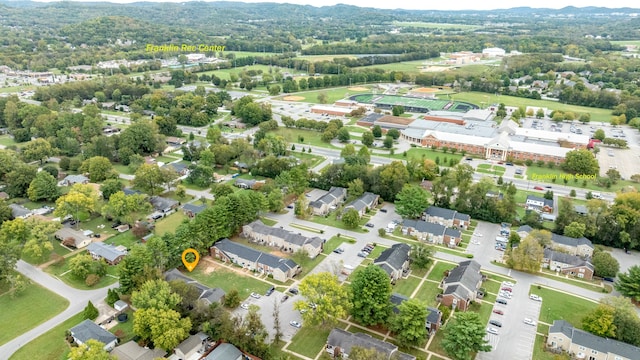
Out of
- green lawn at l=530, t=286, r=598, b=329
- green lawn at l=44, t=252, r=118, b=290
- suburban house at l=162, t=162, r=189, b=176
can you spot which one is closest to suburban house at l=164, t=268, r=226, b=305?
green lawn at l=44, t=252, r=118, b=290

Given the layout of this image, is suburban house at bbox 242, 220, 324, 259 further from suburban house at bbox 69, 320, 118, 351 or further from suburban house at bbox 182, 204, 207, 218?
suburban house at bbox 69, 320, 118, 351

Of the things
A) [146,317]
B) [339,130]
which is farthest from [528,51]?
[146,317]

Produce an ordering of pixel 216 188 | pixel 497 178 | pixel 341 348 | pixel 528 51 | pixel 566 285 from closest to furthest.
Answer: pixel 341 348 < pixel 566 285 < pixel 216 188 < pixel 497 178 < pixel 528 51

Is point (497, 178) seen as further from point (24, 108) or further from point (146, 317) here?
point (24, 108)

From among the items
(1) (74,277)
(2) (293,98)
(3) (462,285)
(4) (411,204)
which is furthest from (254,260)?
(2) (293,98)

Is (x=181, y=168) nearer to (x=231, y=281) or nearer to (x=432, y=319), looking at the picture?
(x=231, y=281)

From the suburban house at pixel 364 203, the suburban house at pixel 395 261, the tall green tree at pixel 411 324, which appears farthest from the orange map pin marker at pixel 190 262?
the tall green tree at pixel 411 324

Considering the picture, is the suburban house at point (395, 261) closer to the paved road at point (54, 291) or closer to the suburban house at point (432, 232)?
the suburban house at point (432, 232)
